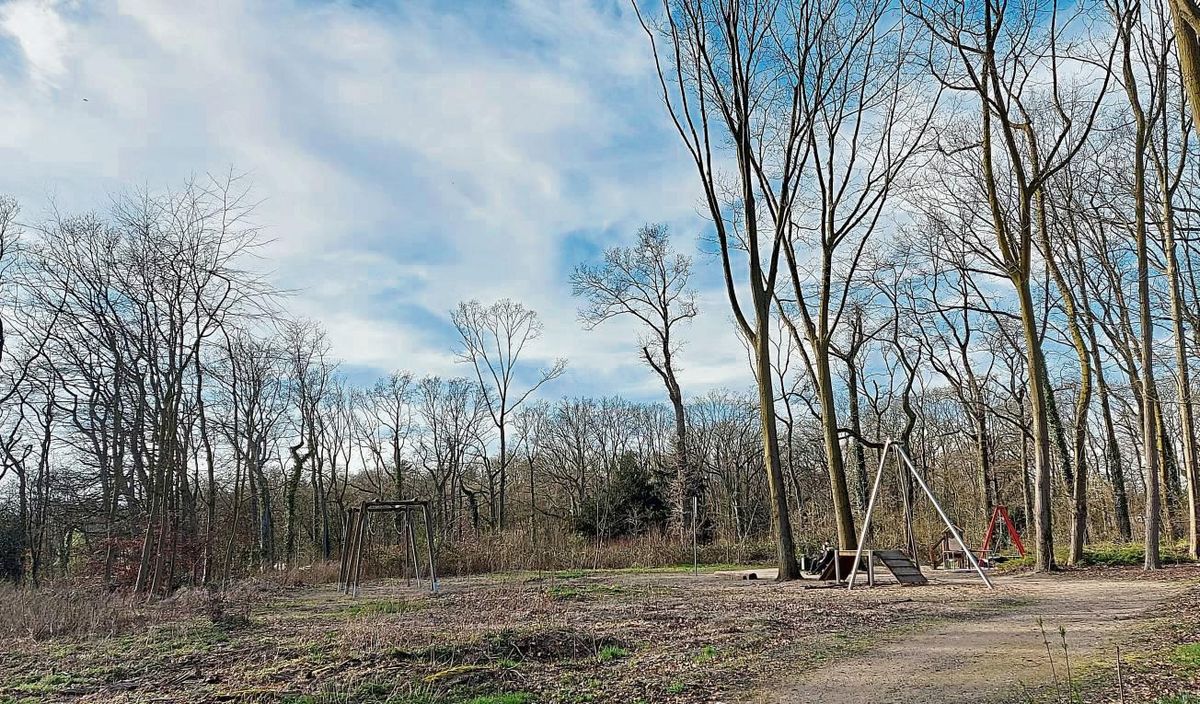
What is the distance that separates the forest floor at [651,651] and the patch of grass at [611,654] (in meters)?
0.03

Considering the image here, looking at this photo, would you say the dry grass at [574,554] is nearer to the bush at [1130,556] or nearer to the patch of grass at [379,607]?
the patch of grass at [379,607]

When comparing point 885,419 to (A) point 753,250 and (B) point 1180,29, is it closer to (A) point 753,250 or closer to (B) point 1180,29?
(A) point 753,250

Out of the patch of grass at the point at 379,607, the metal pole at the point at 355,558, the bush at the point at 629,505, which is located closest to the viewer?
the patch of grass at the point at 379,607

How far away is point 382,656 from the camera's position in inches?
279

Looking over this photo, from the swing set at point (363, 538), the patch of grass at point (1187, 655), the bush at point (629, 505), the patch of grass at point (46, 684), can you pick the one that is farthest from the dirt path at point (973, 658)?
the bush at point (629, 505)

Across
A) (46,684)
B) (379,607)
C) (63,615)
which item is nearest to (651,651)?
(46,684)

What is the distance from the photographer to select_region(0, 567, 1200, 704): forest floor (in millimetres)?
5871

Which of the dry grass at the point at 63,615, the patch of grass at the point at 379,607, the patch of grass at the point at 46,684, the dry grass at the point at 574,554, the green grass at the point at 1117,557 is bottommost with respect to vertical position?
the dry grass at the point at 574,554

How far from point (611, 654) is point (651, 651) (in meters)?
0.43

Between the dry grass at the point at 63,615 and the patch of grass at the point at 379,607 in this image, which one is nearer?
the dry grass at the point at 63,615

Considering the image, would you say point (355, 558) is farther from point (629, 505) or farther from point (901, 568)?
point (629, 505)

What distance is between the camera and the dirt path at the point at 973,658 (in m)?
5.60

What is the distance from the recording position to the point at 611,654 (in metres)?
7.32

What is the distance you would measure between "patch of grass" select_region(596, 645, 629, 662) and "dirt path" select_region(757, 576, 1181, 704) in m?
1.74
